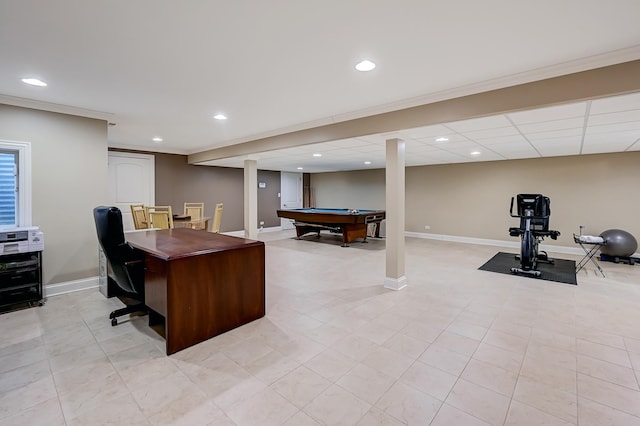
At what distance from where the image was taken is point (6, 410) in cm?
176

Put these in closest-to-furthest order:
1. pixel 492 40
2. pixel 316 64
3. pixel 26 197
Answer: pixel 492 40
pixel 316 64
pixel 26 197

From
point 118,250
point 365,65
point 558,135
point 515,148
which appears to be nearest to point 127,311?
point 118,250

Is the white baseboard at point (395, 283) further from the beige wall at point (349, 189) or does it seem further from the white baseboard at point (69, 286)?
the beige wall at point (349, 189)

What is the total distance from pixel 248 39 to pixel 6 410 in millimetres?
2802

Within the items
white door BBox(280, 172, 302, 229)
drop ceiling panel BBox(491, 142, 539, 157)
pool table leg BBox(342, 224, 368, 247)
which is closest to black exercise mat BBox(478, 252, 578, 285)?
drop ceiling panel BBox(491, 142, 539, 157)

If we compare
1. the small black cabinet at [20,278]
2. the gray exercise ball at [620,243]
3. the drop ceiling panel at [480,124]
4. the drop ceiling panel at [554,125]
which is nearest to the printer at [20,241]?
the small black cabinet at [20,278]

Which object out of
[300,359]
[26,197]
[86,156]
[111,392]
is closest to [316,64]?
[300,359]

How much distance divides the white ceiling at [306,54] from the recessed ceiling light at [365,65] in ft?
0.22

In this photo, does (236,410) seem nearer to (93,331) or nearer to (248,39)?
(93,331)

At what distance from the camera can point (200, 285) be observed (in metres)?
2.56

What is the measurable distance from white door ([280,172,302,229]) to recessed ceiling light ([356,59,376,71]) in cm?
836

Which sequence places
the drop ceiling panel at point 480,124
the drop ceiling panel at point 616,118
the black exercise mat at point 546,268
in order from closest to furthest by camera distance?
the drop ceiling panel at point 616,118 → the drop ceiling panel at point 480,124 → the black exercise mat at point 546,268

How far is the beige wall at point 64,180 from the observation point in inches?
141

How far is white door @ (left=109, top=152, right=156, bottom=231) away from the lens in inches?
259
